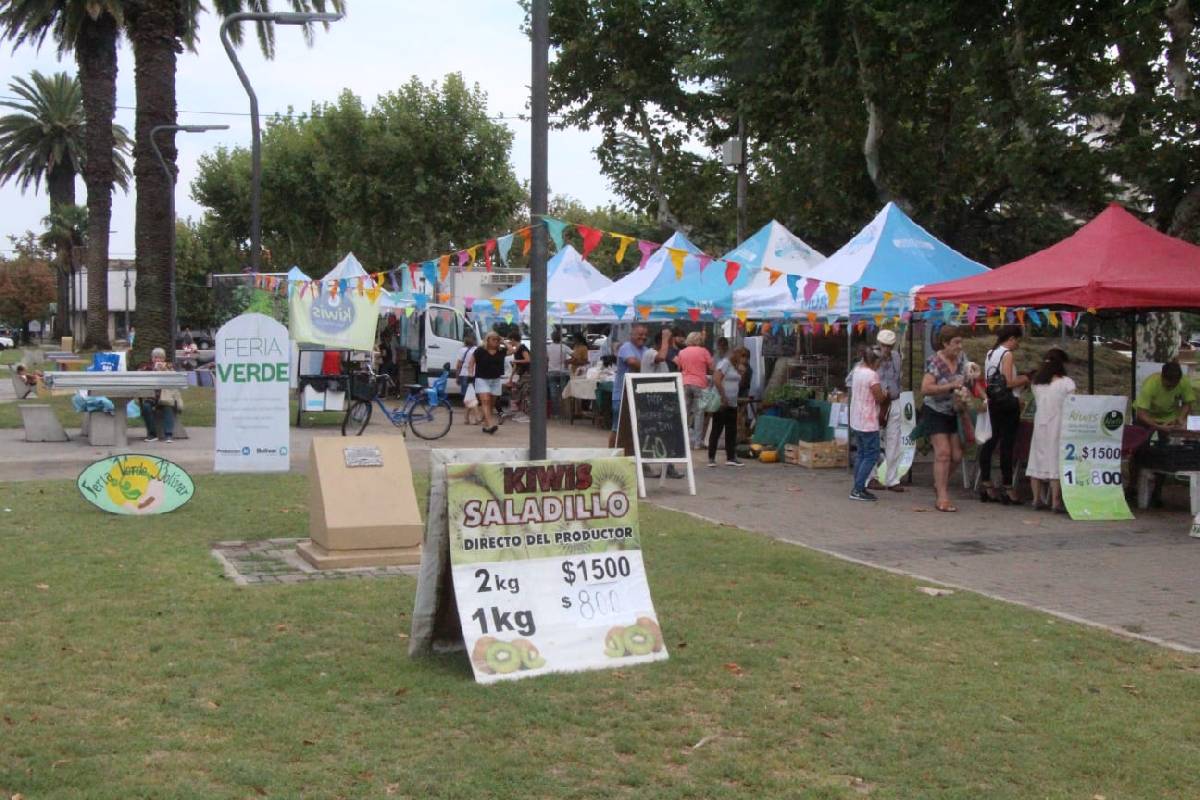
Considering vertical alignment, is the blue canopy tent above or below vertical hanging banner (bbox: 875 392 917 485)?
above

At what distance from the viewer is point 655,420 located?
1330cm

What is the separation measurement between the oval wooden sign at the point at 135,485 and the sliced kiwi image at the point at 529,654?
18.4ft

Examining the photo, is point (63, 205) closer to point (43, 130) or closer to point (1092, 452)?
point (43, 130)

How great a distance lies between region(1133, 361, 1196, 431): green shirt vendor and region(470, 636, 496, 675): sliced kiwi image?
9.28 meters

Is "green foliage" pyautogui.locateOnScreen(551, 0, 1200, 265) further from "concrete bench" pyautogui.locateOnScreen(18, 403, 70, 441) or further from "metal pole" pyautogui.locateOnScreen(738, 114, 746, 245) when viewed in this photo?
"concrete bench" pyautogui.locateOnScreen(18, 403, 70, 441)

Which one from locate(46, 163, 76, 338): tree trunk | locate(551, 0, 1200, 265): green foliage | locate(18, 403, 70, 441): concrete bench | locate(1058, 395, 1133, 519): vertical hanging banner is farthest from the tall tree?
locate(1058, 395, 1133, 519): vertical hanging banner

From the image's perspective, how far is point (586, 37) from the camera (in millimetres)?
31547

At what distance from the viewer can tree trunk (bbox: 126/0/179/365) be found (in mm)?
21422

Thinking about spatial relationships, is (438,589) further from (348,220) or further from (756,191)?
(348,220)

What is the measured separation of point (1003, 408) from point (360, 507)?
714cm

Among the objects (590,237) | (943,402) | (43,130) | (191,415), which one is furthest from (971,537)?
(43,130)

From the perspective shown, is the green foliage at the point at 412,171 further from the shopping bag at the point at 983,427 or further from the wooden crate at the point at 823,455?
the shopping bag at the point at 983,427

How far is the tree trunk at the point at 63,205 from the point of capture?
2408 inches

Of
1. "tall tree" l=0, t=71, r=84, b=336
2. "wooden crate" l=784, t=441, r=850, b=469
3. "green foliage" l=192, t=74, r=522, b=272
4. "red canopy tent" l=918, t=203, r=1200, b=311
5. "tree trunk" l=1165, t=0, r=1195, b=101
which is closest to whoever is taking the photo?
"red canopy tent" l=918, t=203, r=1200, b=311
